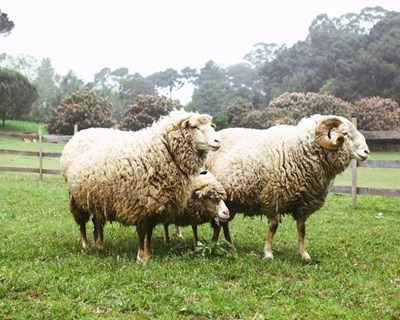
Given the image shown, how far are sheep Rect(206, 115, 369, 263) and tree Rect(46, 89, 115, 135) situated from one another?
1267 inches

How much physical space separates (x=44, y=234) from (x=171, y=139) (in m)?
2.97

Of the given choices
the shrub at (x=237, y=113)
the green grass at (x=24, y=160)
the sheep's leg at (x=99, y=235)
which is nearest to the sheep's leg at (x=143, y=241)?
the sheep's leg at (x=99, y=235)

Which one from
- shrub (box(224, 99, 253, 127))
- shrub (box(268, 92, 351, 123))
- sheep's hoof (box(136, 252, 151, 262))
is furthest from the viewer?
shrub (box(224, 99, 253, 127))

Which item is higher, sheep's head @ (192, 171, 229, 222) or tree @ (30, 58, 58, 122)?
tree @ (30, 58, 58, 122)

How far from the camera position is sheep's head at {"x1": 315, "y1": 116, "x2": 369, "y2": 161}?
6.71m

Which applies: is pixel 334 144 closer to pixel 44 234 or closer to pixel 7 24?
pixel 44 234

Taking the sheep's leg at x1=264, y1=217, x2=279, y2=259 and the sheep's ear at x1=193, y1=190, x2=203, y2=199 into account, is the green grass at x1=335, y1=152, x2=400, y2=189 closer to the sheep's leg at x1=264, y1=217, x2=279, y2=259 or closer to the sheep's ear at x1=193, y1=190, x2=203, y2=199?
the sheep's leg at x1=264, y1=217, x2=279, y2=259

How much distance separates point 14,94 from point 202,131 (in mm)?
44442

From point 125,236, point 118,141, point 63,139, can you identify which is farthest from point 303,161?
point 63,139

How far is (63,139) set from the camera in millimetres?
18125

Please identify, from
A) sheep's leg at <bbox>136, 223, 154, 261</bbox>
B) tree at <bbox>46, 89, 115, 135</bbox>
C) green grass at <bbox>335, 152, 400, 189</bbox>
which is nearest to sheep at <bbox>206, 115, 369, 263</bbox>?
sheep's leg at <bbox>136, 223, 154, 261</bbox>

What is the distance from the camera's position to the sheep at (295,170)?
22.4 feet

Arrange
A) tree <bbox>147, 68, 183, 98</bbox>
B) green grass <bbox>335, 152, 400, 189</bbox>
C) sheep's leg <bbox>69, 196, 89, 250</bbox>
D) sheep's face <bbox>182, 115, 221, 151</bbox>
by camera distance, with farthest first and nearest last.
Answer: tree <bbox>147, 68, 183, 98</bbox>, green grass <bbox>335, 152, 400, 189</bbox>, sheep's leg <bbox>69, 196, 89, 250</bbox>, sheep's face <bbox>182, 115, 221, 151</bbox>

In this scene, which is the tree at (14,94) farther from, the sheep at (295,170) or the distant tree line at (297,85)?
the sheep at (295,170)
